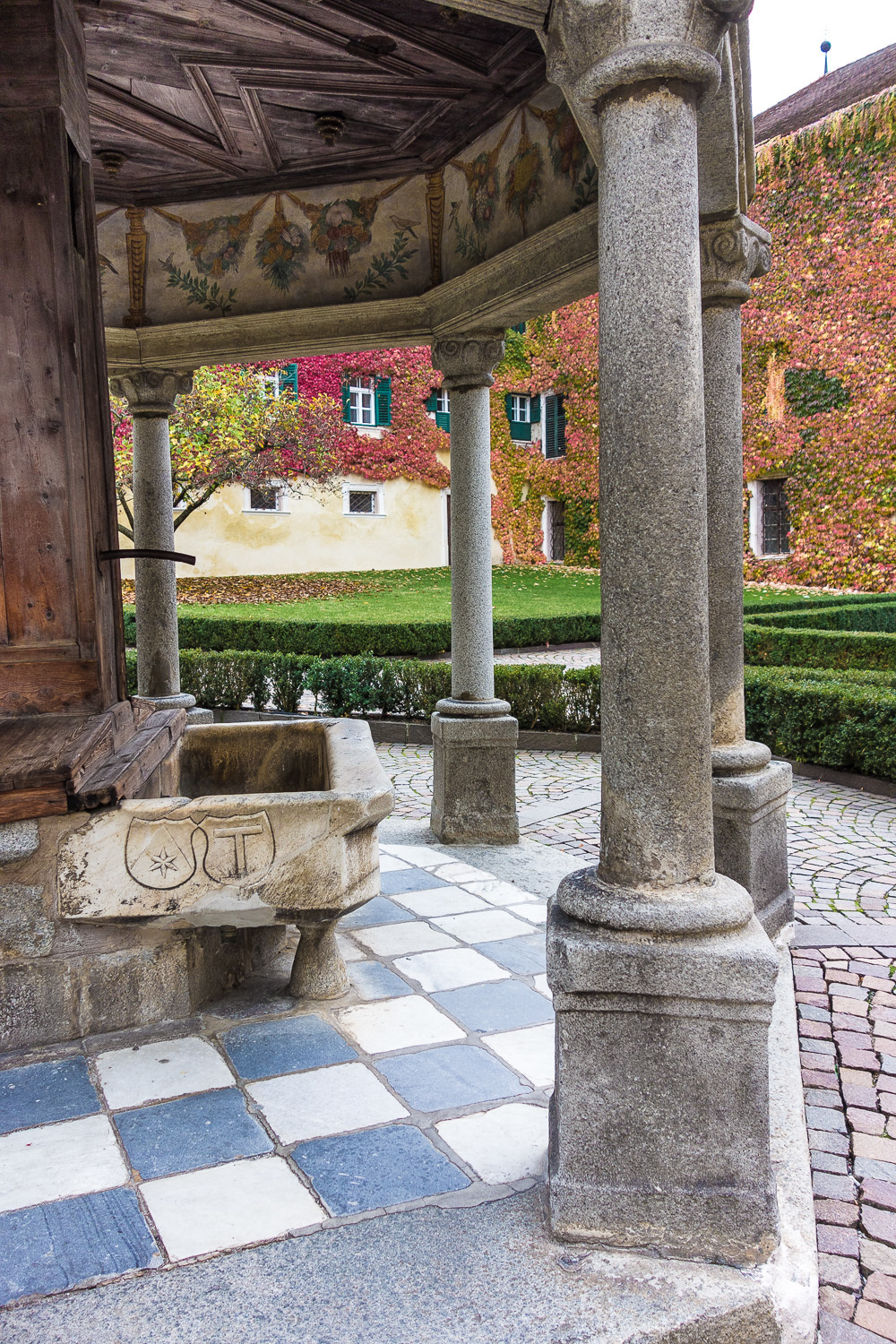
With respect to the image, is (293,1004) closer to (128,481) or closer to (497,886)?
(497,886)

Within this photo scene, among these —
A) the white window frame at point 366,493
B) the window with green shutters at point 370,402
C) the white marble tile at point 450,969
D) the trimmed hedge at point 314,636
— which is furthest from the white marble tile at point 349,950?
the window with green shutters at point 370,402

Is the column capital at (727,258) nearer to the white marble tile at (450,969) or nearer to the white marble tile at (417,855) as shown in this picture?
the white marble tile at (450,969)

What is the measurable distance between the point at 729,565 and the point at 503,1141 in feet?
7.60

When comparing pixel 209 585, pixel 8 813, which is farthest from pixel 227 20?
pixel 209 585

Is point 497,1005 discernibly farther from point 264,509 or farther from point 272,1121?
point 264,509

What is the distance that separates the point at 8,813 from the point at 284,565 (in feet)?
61.8

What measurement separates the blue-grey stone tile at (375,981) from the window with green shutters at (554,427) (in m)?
22.6

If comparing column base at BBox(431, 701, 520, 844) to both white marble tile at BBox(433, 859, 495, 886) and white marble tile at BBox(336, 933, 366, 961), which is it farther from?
white marble tile at BBox(336, 933, 366, 961)

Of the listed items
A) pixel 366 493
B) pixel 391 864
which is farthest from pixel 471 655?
pixel 366 493

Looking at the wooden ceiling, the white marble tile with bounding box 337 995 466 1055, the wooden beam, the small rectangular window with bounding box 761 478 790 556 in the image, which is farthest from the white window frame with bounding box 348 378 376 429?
the white marble tile with bounding box 337 995 466 1055

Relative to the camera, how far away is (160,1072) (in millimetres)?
2877

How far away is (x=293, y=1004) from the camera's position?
11.0 ft

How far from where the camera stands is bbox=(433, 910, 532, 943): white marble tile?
160 inches

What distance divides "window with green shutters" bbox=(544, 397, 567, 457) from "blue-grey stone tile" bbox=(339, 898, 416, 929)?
2191 centimetres
